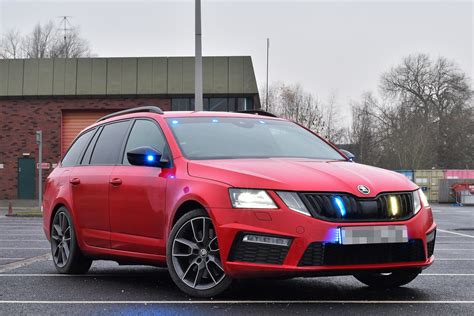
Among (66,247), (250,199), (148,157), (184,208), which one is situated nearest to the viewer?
(250,199)

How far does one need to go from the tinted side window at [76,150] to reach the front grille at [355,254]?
12.1ft

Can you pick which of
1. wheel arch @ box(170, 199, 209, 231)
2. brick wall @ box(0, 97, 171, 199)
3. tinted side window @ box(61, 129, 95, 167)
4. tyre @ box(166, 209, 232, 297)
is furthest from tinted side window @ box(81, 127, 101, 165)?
brick wall @ box(0, 97, 171, 199)

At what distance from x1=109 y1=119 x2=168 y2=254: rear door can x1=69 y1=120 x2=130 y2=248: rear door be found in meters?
0.16

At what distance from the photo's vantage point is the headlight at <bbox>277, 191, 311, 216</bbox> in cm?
506

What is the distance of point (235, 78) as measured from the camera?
33656 millimetres

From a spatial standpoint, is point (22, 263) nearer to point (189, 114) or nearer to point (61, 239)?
point (61, 239)

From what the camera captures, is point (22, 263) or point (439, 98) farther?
point (439, 98)

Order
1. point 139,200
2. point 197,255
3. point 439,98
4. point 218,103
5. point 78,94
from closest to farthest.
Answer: point 197,255
point 139,200
point 218,103
point 78,94
point 439,98

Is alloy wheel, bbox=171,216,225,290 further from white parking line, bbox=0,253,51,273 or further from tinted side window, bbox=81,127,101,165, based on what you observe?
white parking line, bbox=0,253,51,273

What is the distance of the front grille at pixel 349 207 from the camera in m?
5.07

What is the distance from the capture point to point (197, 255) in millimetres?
5574

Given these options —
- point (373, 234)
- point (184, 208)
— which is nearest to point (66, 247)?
point (184, 208)

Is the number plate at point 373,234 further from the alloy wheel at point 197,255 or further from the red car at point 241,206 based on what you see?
the alloy wheel at point 197,255

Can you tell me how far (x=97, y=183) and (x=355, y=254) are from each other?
2913 millimetres
